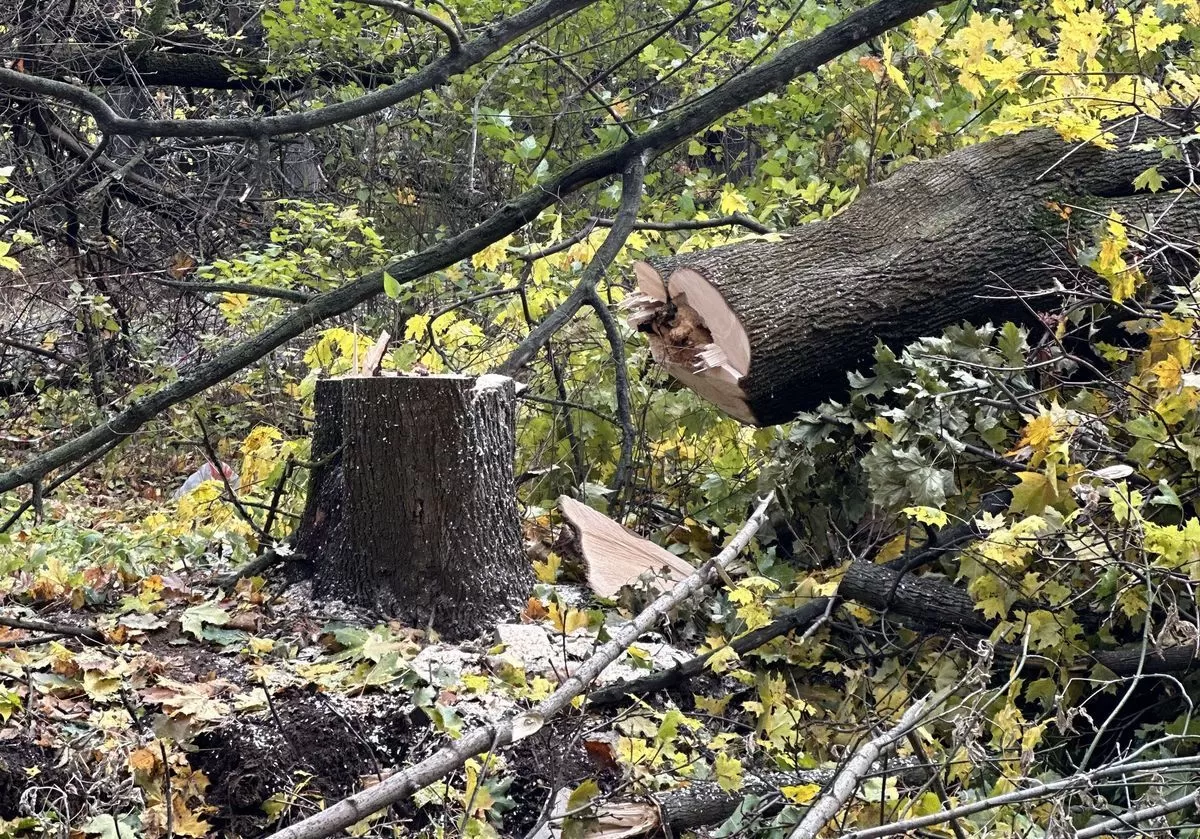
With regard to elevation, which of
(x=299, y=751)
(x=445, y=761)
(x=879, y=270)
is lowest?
(x=299, y=751)

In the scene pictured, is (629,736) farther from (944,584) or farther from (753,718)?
(944,584)

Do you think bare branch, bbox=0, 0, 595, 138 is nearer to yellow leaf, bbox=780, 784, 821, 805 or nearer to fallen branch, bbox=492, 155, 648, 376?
fallen branch, bbox=492, 155, 648, 376

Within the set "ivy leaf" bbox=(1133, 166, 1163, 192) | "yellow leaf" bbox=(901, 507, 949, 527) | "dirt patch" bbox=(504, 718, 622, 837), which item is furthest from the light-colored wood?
"ivy leaf" bbox=(1133, 166, 1163, 192)

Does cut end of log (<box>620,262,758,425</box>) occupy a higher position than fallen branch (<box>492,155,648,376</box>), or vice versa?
fallen branch (<box>492,155,648,376</box>)

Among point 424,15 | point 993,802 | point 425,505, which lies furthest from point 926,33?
point 993,802

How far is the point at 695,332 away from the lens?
3736mm

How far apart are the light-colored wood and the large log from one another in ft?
1.90

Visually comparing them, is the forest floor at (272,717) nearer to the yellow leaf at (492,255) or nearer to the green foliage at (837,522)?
the green foliage at (837,522)

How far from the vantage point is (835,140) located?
588cm

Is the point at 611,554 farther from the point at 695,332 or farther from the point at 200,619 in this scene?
the point at 200,619

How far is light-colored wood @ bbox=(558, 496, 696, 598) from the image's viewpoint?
335 cm

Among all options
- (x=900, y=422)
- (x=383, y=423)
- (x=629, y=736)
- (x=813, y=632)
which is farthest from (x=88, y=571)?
(x=900, y=422)

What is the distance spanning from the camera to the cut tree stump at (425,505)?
3.12 m

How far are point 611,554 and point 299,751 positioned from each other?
117 centimetres
